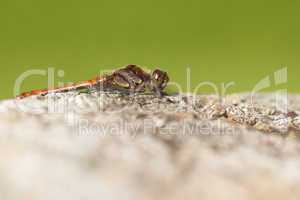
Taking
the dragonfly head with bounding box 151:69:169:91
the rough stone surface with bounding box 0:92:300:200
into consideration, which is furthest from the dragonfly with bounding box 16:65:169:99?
the rough stone surface with bounding box 0:92:300:200

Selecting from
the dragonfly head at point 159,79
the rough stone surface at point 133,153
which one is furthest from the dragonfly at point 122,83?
the rough stone surface at point 133,153

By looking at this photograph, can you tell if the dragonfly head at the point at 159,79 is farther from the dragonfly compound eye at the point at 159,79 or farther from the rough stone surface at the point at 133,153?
the rough stone surface at the point at 133,153

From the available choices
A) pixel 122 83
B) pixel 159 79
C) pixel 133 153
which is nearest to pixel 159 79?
pixel 159 79

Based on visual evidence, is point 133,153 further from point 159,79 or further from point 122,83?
point 159,79

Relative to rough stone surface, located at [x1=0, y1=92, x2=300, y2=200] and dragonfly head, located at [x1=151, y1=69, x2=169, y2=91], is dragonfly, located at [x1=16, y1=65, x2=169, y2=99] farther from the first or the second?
rough stone surface, located at [x1=0, y1=92, x2=300, y2=200]

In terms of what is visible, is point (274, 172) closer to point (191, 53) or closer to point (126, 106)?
point (126, 106)
